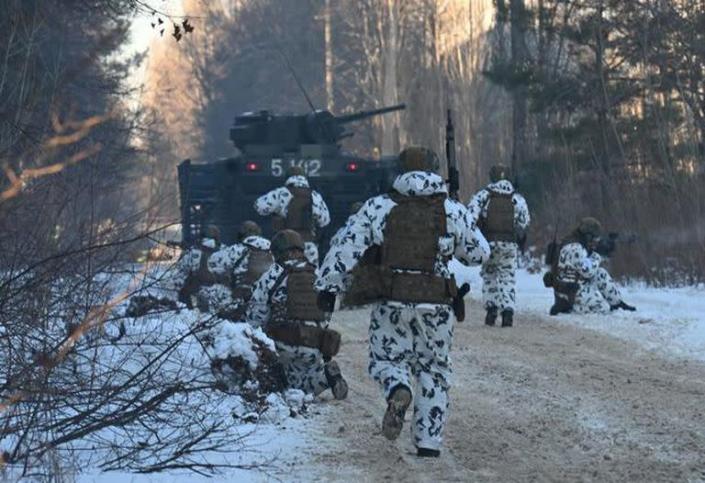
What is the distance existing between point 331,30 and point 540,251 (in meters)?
27.1

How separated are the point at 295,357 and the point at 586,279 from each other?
812 centimetres

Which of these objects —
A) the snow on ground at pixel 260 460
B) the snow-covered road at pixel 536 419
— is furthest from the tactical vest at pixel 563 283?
the snow on ground at pixel 260 460

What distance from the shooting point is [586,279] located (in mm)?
18562

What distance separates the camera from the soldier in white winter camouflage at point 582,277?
18547mm

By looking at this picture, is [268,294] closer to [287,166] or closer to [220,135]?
[287,166]

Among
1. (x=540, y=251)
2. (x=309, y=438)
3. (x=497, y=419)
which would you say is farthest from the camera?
(x=540, y=251)

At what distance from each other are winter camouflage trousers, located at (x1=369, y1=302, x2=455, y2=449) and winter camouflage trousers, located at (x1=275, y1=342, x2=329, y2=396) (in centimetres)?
222

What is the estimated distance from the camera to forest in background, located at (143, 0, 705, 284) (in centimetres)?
2400

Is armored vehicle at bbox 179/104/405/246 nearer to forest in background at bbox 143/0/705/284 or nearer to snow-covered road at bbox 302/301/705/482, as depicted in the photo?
forest in background at bbox 143/0/705/284

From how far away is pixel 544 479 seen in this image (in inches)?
304

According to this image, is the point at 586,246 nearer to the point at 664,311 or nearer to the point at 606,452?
the point at 664,311

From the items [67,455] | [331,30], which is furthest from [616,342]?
[331,30]

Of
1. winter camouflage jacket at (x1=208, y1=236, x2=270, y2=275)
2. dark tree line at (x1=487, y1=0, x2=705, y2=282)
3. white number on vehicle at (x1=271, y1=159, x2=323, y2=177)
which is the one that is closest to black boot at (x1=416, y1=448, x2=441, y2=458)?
winter camouflage jacket at (x1=208, y1=236, x2=270, y2=275)

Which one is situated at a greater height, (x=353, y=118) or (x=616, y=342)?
(x=353, y=118)
